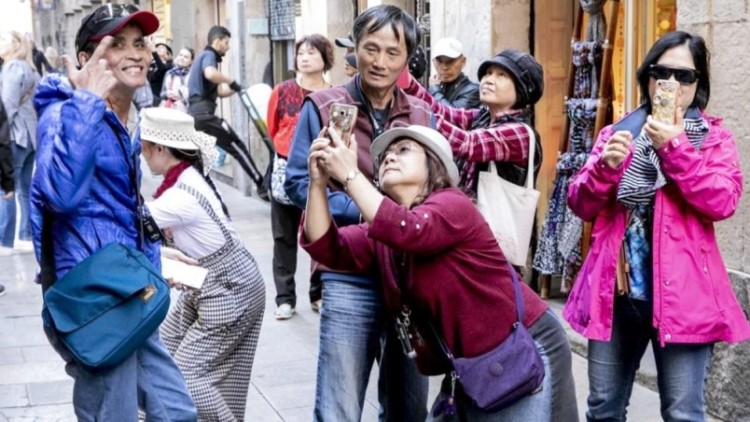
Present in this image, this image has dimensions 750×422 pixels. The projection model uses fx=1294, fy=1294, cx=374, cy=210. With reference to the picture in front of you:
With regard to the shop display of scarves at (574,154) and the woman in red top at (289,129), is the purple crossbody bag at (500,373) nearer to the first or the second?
the shop display of scarves at (574,154)

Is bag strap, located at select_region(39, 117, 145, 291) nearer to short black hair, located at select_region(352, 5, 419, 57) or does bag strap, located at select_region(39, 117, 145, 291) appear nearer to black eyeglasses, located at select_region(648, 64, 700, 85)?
short black hair, located at select_region(352, 5, 419, 57)

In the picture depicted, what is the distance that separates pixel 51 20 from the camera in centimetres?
4928

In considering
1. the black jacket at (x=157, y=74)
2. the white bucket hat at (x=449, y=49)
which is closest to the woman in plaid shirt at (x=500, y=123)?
the white bucket hat at (x=449, y=49)

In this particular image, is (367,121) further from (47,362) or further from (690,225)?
(47,362)

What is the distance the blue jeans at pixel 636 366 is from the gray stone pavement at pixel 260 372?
1.52 meters

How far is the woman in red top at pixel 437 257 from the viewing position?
12.6 ft

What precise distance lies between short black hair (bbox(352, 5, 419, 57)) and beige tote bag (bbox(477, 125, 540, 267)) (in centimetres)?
84

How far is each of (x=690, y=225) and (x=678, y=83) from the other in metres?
0.51

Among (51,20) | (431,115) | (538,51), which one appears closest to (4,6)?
(51,20)

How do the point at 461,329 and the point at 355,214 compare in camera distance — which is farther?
the point at 355,214

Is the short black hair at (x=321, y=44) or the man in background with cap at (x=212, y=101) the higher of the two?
the short black hair at (x=321, y=44)

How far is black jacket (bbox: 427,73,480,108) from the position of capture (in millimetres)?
8086

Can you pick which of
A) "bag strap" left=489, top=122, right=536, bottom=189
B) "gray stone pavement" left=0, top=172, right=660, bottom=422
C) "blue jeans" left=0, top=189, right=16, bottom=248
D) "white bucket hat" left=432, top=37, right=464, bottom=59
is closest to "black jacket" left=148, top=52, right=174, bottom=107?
"blue jeans" left=0, top=189, right=16, bottom=248

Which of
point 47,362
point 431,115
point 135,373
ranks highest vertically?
point 431,115
